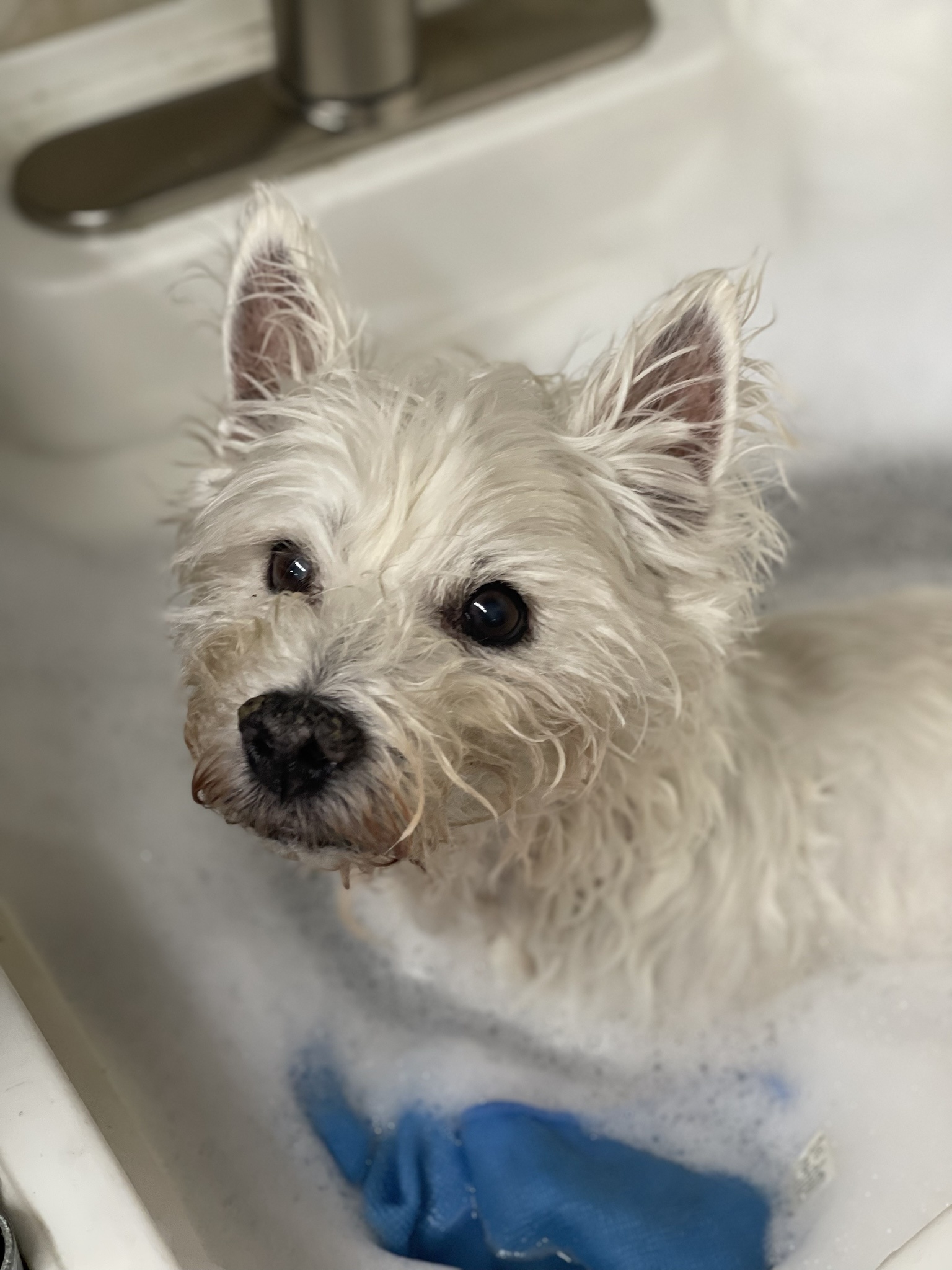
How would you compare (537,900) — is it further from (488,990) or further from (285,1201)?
(285,1201)

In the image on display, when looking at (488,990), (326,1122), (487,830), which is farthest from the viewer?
(488,990)

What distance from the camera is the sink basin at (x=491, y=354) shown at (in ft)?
4.55

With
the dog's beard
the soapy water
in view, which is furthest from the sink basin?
the dog's beard

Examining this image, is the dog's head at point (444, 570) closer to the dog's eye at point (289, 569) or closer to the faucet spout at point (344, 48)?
the dog's eye at point (289, 569)

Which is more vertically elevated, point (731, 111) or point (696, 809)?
point (731, 111)

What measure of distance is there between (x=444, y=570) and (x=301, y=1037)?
74 cm

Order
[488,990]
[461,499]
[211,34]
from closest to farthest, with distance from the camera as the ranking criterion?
1. [461,499]
2. [488,990]
3. [211,34]

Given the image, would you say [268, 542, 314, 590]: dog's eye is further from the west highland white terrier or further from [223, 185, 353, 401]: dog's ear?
[223, 185, 353, 401]: dog's ear

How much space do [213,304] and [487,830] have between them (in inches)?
37.8

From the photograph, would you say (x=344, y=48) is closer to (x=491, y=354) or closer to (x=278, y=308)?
(x=491, y=354)

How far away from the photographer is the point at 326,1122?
140 centimetres

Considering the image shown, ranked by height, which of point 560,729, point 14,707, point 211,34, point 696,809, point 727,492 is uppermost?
point 211,34

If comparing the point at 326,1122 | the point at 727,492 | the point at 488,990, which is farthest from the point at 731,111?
the point at 326,1122

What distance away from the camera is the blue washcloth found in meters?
1.26
